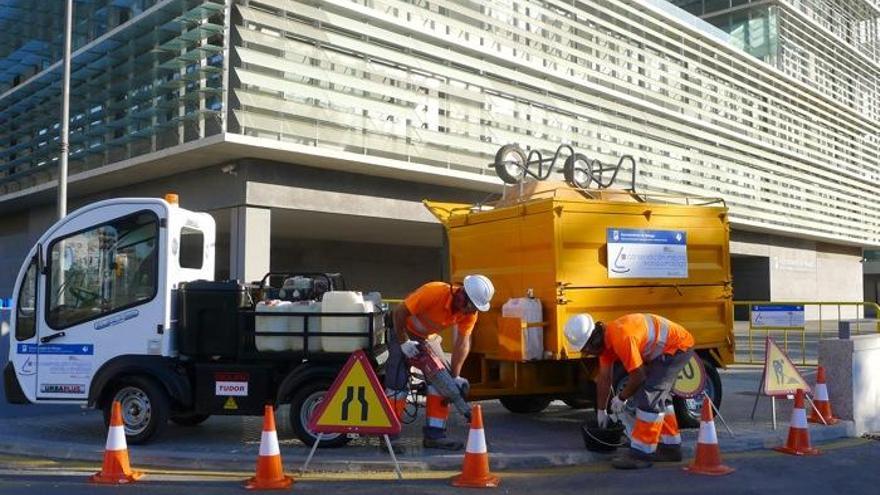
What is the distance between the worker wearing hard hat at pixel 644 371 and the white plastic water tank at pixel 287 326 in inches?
101

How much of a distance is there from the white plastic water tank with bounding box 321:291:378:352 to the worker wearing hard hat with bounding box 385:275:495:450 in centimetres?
32

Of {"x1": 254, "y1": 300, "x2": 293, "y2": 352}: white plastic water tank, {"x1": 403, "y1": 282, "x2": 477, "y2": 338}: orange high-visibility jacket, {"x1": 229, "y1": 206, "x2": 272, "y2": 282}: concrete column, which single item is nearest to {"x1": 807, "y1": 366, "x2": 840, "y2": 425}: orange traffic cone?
{"x1": 403, "y1": 282, "x2": 477, "y2": 338}: orange high-visibility jacket

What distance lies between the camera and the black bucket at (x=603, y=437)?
710cm

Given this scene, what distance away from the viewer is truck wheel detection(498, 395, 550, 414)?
31.7 ft

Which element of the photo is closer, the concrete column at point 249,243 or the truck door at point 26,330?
the truck door at point 26,330

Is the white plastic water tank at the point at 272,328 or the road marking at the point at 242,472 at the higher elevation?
the white plastic water tank at the point at 272,328

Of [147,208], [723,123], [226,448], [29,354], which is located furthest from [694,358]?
[723,123]

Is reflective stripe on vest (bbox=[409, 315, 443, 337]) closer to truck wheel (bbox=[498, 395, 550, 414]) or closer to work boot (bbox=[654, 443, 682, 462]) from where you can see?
work boot (bbox=[654, 443, 682, 462])

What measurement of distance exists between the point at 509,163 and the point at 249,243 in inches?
283

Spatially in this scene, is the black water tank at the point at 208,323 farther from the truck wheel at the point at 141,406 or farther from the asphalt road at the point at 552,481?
the asphalt road at the point at 552,481

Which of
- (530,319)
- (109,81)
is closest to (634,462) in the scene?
(530,319)

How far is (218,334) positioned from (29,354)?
1957mm

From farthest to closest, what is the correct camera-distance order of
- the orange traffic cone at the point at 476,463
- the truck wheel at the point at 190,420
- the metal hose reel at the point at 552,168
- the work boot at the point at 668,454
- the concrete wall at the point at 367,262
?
the concrete wall at the point at 367,262
the metal hose reel at the point at 552,168
the truck wheel at the point at 190,420
the work boot at the point at 668,454
the orange traffic cone at the point at 476,463

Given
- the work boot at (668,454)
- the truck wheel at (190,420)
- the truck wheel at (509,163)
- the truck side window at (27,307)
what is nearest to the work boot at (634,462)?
the work boot at (668,454)
